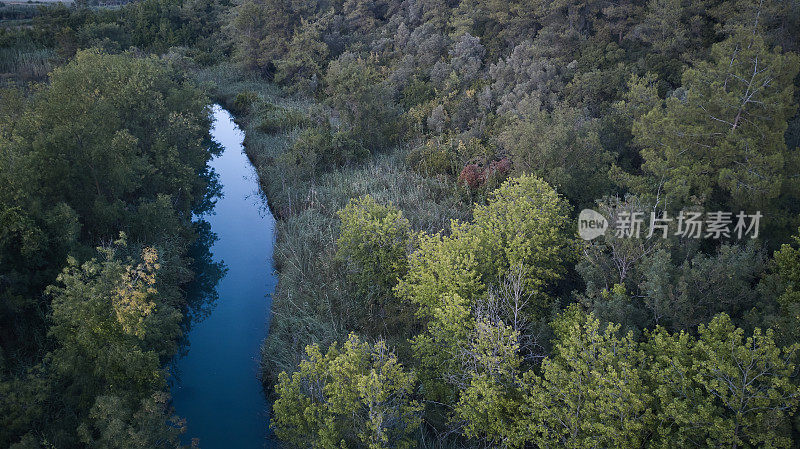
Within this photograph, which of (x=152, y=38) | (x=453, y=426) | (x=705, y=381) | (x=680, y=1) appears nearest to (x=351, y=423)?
(x=453, y=426)

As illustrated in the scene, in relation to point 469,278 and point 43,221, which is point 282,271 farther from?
point 469,278

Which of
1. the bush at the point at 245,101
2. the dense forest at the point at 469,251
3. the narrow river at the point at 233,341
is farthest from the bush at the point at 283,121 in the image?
the narrow river at the point at 233,341

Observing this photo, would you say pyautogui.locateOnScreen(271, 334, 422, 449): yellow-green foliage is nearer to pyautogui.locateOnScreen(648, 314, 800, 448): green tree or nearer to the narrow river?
the narrow river

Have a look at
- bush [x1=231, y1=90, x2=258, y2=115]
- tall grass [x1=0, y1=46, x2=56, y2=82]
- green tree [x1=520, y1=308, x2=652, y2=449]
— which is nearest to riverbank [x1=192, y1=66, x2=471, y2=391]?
bush [x1=231, y1=90, x2=258, y2=115]

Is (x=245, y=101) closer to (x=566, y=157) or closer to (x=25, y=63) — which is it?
(x=25, y=63)

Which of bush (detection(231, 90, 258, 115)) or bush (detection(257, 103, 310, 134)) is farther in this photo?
bush (detection(231, 90, 258, 115))

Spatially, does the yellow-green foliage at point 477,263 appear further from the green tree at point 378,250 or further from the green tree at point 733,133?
the green tree at point 733,133

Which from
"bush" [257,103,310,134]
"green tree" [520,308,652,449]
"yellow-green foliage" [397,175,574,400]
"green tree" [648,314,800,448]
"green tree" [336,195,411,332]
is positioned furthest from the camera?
"bush" [257,103,310,134]
